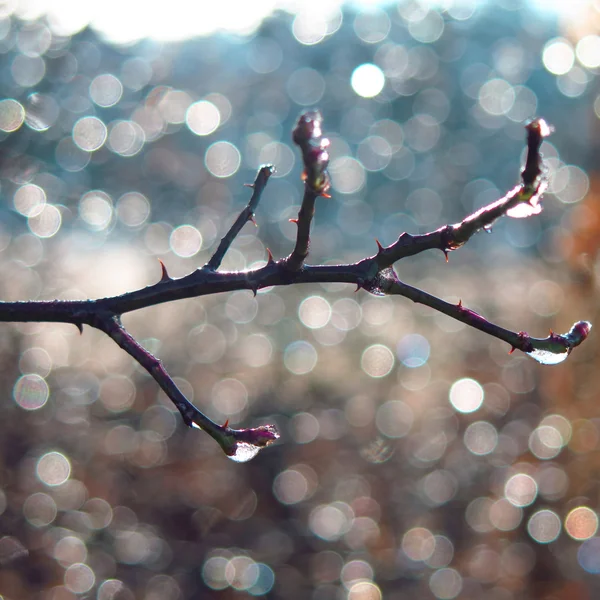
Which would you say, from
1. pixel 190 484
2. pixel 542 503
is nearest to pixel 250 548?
pixel 190 484

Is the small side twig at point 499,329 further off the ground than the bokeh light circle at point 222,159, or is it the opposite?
the small side twig at point 499,329

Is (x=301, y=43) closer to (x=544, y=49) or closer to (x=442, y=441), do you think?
(x=544, y=49)

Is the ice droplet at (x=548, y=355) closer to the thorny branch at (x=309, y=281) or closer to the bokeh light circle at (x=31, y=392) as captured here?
the thorny branch at (x=309, y=281)

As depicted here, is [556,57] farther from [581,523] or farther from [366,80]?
[581,523]

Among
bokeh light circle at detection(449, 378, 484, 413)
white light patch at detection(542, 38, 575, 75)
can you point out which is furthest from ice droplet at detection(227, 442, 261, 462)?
white light patch at detection(542, 38, 575, 75)

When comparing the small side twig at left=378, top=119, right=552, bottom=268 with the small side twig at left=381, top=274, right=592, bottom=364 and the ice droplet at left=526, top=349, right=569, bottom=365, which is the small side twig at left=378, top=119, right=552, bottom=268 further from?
the ice droplet at left=526, top=349, right=569, bottom=365

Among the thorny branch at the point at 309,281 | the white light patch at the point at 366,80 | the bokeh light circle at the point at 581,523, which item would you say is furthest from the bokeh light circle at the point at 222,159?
the thorny branch at the point at 309,281
